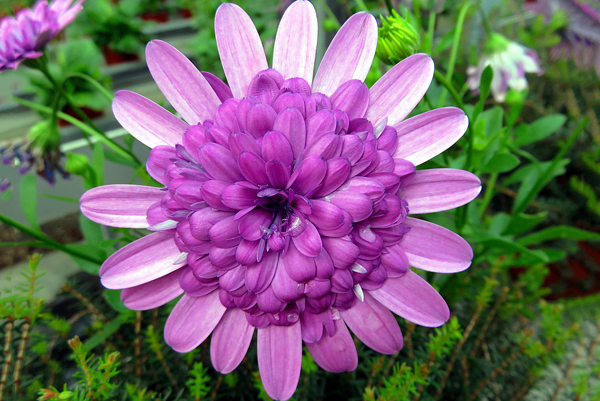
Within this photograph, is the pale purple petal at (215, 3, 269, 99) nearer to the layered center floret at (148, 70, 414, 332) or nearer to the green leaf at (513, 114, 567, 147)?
the layered center floret at (148, 70, 414, 332)

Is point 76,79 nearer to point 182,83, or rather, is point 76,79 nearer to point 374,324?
point 182,83

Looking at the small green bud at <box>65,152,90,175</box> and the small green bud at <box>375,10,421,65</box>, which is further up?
the small green bud at <box>375,10,421,65</box>

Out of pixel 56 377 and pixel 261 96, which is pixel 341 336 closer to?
pixel 261 96

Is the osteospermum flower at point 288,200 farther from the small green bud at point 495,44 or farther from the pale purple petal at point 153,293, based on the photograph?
the small green bud at point 495,44

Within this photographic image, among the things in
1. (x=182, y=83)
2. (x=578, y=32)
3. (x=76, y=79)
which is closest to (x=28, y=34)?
(x=182, y=83)

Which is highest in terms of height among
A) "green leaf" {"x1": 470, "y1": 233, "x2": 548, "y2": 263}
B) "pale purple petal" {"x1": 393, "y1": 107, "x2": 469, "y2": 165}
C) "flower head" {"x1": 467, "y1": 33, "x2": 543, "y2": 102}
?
"pale purple petal" {"x1": 393, "y1": 107, "x2": 469, "y2": 165}

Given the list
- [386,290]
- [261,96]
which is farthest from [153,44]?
[386,290]

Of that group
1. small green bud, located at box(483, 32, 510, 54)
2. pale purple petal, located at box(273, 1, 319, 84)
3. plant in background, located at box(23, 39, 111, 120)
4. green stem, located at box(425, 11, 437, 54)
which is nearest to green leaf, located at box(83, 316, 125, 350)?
pale purple petal, located at box(273, 1, 319, 84)

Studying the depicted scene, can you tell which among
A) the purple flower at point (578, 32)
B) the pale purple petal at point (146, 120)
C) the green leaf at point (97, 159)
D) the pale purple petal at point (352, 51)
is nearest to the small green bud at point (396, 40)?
the pale purple petal at point (352, 51)
